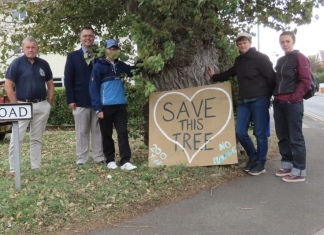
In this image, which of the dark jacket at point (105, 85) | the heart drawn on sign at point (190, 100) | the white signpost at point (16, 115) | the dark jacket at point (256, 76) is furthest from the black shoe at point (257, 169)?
the white signpost at point (16, 115)

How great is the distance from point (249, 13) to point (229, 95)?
130cm

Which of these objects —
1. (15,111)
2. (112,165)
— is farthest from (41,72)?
(112,165)

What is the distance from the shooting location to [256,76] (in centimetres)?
561

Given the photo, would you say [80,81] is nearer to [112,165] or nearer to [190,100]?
[112,165]

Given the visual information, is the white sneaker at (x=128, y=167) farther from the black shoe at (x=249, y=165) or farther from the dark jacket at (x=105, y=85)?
the black shoe at (x=249, y=165)

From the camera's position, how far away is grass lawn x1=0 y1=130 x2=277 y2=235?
4270 millimetres

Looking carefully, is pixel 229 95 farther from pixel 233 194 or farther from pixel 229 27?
pixel 233 194

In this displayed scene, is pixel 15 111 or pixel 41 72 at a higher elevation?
pixel 41 72

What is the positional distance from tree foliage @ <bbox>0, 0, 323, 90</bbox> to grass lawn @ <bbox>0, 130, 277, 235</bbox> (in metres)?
1.22

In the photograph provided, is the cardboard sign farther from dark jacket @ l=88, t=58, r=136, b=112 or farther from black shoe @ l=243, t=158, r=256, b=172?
dark jacket @ l=88, t=58, r=136, b=112

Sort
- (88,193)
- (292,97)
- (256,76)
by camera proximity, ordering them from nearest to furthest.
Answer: (88,193) → (292,97) → (256,76)

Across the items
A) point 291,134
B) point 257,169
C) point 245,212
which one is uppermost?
point 291,134

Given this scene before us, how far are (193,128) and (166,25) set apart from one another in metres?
1.46

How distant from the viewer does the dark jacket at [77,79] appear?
6062mm
